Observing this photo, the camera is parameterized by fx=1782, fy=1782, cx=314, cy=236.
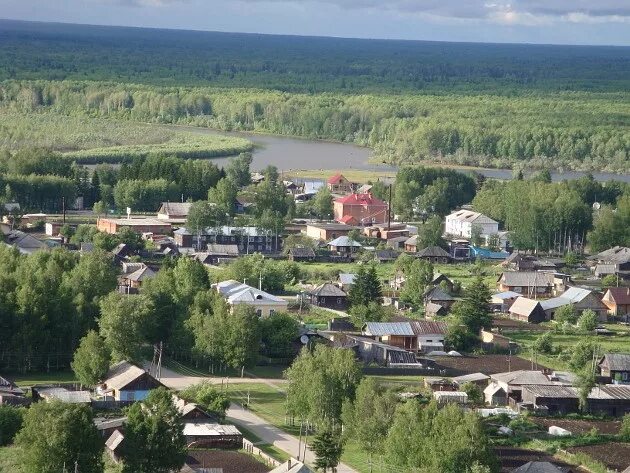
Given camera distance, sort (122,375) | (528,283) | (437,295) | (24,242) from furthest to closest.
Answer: (24,242) < (528,283) < (437,295) < (122,375)

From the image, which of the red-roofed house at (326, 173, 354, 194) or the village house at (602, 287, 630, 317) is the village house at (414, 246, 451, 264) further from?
the red-roofed house at (326, 173, 354, 194)

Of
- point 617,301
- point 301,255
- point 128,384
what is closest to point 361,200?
point 301,255

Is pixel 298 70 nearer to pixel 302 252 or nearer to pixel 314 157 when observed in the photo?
pixel 314 157

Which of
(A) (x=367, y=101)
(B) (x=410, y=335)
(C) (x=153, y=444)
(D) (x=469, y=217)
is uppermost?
(C) (x=153, y=444)

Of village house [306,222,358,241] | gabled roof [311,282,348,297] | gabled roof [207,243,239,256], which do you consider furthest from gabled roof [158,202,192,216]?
gabled roof [311,282,348,297]

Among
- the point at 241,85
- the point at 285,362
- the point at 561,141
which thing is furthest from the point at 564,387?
the point at 241,85

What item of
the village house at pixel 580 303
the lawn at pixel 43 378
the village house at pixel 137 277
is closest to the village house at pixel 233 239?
the village house at pixel 137 277

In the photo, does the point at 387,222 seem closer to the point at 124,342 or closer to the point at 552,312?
the point at 552,312

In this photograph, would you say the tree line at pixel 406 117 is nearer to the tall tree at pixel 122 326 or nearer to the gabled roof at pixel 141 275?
the gabled roof at pixel 141 275
